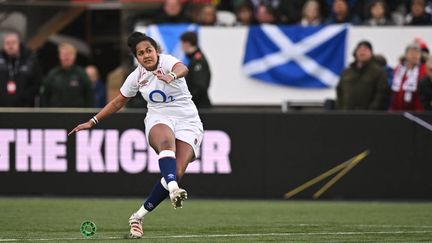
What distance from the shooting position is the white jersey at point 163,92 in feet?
35.8

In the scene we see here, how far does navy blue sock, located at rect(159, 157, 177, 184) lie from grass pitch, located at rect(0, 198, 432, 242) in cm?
59

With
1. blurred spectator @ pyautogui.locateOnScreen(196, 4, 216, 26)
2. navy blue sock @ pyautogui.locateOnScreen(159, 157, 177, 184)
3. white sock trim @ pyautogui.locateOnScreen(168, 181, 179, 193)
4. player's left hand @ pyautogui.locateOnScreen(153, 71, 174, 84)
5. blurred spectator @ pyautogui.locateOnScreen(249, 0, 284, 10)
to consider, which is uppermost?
blurred spectator @ pyautogui.locateOnScreen(249, 0, 284, 10)

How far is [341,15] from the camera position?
1977cm

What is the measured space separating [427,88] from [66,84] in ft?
18.5

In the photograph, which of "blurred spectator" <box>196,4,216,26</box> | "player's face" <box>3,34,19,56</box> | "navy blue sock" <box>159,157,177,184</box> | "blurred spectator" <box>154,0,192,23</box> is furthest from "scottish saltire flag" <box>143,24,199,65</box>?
"navy blue sock" <box>159,157,177,184</box>

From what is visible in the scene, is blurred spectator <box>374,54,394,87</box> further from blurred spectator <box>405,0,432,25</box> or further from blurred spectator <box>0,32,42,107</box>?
blurred spectator <box>0,32,42,107</box>

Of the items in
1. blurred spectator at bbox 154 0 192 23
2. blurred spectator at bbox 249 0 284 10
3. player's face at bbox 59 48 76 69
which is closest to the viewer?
player's face at bbox 59 48 76 69

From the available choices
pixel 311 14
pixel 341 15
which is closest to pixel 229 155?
pixel 311 14

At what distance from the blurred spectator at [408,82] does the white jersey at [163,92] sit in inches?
237

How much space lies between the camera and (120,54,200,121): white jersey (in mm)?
10898

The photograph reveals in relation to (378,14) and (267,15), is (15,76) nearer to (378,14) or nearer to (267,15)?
(267,15)

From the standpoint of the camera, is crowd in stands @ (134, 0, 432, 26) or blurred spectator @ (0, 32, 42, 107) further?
crowd in stands @ (134, 0, 432, 26)

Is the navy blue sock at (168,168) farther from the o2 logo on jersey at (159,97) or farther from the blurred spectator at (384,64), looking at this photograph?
the blurred spectator at (384,64)

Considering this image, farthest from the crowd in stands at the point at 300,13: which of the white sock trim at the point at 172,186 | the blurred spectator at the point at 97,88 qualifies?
the white sock trim at the point at 172,186
